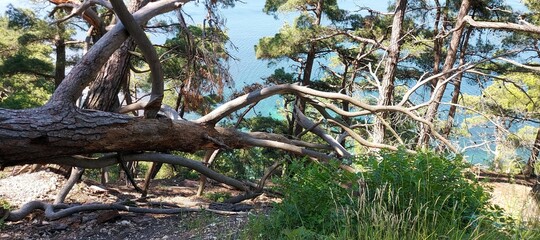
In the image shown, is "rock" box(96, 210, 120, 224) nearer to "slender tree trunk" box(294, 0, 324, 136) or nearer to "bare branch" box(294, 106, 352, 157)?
"bare branch" box(294, 106, 352, 157)

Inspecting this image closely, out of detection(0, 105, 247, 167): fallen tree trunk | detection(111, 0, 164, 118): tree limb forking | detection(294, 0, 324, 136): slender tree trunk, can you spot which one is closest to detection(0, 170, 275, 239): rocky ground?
detection(0, 105, 247, 167): fallen tree trunk

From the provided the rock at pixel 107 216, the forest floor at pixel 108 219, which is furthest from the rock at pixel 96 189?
the rock at pixel 107 216

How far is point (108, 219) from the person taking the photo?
4.93m

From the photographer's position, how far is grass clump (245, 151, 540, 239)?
2844 millimetres

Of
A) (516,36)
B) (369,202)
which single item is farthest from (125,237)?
(516,36)

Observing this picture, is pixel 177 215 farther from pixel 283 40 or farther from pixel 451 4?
pixel 451 4

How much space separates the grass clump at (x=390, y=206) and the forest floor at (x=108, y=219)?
0.96 feet

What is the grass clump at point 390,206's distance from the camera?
9.33 ft

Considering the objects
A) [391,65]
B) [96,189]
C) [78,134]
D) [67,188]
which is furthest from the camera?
[391,65]

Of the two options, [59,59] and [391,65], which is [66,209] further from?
[59,59]

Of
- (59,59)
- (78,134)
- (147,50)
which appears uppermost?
(59,59)

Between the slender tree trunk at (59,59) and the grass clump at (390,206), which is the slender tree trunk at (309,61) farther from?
the grass clump at (390,206)

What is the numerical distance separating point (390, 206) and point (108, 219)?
312cm

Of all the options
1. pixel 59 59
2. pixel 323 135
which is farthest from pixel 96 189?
pixel 59 59
